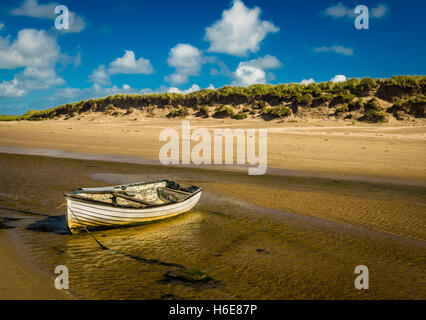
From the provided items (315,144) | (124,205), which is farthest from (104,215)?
(315,144)

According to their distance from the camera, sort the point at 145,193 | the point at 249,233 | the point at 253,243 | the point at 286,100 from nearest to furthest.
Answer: the point at 253,243, the point at 249,233, the point at 145,193, the point at 286,100

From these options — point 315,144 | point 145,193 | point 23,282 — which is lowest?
point 23,282

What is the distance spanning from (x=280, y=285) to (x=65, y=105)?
4940 centimetres

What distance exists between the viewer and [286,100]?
3031cm

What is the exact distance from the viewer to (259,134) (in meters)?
22.4

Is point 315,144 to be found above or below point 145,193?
above

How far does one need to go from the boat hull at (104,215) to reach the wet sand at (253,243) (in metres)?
0.23

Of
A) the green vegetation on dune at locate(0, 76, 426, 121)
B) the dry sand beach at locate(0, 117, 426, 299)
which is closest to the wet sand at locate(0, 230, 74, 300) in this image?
the dry sand beach at locate(0, 117, 426, 299)

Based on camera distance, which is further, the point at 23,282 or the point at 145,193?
the point at 145,193

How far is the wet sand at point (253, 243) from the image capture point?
481cm

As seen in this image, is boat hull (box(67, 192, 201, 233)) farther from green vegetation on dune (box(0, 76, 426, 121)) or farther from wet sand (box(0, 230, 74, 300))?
green vegetation on dune (box(0, 76, 426, 121))

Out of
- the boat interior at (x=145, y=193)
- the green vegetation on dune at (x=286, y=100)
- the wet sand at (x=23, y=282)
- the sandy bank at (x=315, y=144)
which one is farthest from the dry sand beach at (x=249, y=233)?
the green vegetation on dune at (x=286, y=100)

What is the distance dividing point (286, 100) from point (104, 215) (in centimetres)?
2650

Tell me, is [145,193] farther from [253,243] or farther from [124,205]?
[253,243]
